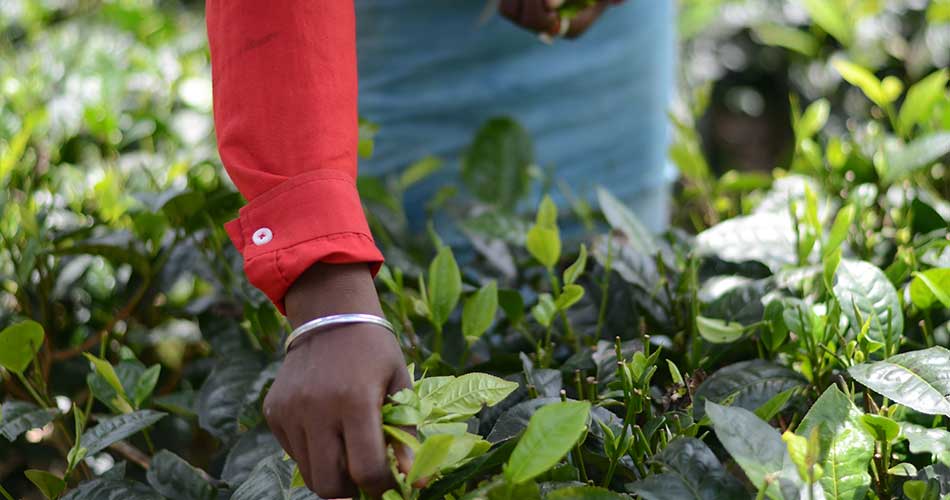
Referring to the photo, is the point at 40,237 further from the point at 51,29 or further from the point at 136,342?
the point at 51,29

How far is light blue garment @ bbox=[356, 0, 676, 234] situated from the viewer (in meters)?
1.63

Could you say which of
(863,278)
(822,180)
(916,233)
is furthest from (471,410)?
(822,180)

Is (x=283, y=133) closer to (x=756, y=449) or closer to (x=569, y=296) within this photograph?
(x=569, y=296)

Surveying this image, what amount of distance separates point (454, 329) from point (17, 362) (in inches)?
18.8

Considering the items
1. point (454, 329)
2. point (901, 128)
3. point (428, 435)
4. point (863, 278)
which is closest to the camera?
point (428, 435)

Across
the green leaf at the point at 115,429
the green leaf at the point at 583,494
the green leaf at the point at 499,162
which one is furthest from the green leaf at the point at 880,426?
the green leaf at the point at 499,162

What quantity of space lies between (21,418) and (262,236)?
0.40 m

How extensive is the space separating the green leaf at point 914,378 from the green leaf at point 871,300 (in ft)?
0.23

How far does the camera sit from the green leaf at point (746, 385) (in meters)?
0.98

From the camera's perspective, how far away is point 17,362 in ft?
3.48

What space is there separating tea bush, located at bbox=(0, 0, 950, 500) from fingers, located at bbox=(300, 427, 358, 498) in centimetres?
4

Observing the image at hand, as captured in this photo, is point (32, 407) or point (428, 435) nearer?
point (428, 435)

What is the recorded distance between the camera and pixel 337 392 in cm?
76

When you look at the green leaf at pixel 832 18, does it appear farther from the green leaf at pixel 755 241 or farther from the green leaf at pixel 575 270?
the green leaf at pixel 575 270
